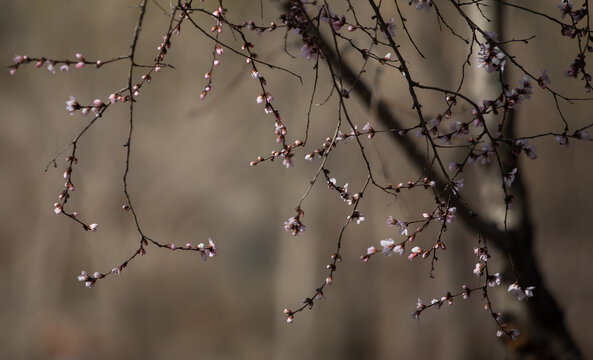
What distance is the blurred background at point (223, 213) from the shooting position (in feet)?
30.1

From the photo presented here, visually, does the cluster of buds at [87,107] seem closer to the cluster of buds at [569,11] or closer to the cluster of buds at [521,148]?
the cluster of buds at [521,148]

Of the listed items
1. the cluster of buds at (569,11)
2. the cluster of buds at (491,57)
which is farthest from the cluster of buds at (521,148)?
the cluster of buds at (569,11)

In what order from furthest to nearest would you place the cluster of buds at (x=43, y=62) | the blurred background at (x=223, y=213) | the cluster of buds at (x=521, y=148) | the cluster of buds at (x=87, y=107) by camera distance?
the blurred background at (x=223, y=213) → the cluster of buds at (x=521, y=148) → the cluster of buds at (x=87, y=107) → the cluster of buds at (x=43, y=62)

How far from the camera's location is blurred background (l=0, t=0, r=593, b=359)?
9180 mm

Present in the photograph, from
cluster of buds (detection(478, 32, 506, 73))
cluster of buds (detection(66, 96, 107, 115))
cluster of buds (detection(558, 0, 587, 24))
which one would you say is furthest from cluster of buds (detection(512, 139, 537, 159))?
cluster of buds (detection(66, 96, 107, 115))

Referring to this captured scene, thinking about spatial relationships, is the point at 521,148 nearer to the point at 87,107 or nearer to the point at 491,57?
the point at 491,57

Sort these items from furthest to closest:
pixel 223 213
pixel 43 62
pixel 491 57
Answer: pixel 223 213
pixel 491 57
pixel 43 62

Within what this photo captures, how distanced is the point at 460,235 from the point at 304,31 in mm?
5557

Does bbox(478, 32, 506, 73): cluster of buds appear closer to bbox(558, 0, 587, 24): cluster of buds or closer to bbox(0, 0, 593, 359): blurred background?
bbox(558, 0, 587, 24): cluster of buds

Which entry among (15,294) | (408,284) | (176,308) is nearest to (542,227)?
(408,284)

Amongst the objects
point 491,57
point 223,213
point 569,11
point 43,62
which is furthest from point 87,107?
point 223,213

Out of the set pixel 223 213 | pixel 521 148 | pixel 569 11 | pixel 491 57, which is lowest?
pixel 521 148

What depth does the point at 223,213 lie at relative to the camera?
649 inches

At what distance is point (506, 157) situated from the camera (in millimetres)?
2871
